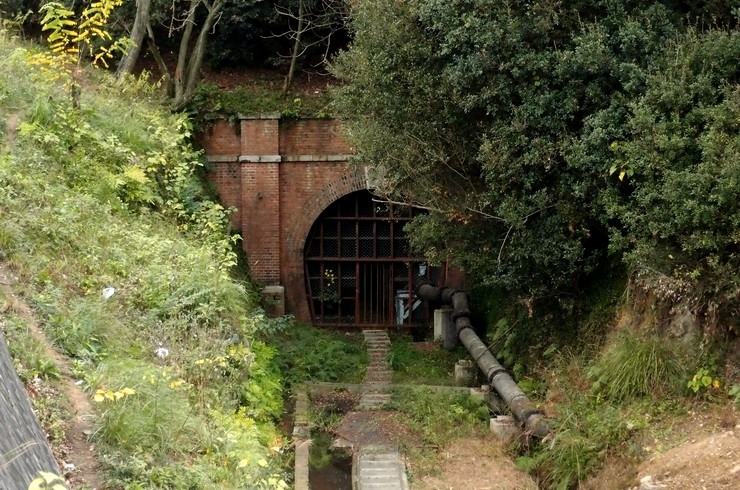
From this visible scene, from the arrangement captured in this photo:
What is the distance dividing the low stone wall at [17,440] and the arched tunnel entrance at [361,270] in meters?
13.8

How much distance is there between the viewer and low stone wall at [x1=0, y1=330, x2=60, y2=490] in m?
3.96

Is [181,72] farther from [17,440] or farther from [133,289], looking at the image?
[17,440]

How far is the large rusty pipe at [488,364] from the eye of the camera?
11547 mm

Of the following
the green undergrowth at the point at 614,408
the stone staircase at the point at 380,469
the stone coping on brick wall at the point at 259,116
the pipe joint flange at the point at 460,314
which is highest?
the stone coping on brick wall at the point at 259,116

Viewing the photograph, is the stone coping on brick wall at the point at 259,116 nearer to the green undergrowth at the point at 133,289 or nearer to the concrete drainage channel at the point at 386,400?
the green undergrowth at the point at 133,289

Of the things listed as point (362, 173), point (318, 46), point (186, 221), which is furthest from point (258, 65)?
point (186, 221)

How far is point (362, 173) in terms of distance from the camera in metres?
18.3

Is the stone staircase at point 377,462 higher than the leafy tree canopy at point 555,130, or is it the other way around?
the leafy tree canopy at point 555,130

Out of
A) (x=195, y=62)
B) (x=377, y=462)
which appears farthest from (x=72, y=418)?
(x=195, y=62)

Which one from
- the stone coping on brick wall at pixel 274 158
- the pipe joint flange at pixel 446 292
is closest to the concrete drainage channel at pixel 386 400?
the pipe joint flange at pixel 446 292

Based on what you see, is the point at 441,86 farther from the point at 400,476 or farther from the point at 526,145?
the point at 400,476

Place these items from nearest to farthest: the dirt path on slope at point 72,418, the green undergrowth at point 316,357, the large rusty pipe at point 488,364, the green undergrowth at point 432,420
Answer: the dirt path on slope at point 72,418 < the large rusty pipe at point 488,364 < the green undergrowth at point 432,420 < the green undergrowth at point 316,357

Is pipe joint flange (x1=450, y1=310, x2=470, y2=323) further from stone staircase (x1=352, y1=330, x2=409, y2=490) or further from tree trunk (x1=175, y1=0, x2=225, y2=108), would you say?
tree trunk (x1=175, y1=0, x2=225, y2=108)

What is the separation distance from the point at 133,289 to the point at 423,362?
27.0 ft
